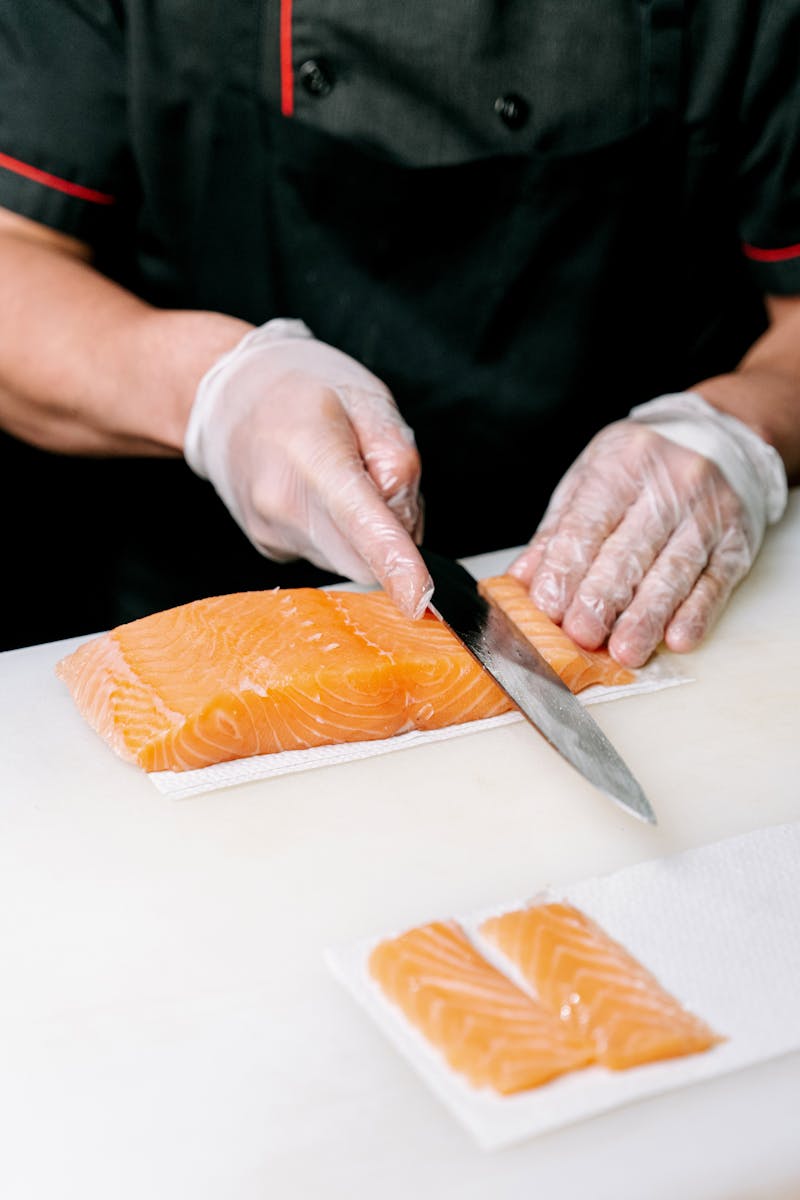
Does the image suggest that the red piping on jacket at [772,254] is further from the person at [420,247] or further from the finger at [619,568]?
the finger at [619,568]

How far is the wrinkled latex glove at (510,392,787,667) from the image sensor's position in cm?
197

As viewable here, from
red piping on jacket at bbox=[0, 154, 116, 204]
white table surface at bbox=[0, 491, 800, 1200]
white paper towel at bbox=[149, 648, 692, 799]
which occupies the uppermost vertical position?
red piping on jacket at bbox=[0, 154, 116, 204]

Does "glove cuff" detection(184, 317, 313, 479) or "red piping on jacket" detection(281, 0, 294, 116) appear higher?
"red piping on jacket" detection(281, 0, 294, 116)

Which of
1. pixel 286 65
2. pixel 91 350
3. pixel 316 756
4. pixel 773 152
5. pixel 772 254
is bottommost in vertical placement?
pixel 316 756

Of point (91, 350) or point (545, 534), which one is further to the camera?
point (91, 350)

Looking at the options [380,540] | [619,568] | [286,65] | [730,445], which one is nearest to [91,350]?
[286,65]

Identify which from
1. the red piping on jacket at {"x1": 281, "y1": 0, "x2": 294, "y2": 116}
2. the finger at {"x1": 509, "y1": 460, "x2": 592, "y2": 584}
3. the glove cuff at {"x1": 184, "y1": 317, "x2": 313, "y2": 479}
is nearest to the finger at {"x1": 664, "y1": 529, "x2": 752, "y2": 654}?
the finger at {"x1": 509, "y1": 460, "x2": 592, "y2": 584}

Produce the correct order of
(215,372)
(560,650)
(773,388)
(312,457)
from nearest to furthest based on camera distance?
(560,650)
(312,457)
(215,372)
(773,388)

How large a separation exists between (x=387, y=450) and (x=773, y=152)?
1.04 metres

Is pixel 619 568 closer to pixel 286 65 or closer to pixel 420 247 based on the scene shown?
pixel 420 247

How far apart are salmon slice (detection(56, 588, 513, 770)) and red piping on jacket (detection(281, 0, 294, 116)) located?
97 cm

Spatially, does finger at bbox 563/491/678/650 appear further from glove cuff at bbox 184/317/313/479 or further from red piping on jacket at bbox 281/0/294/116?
red piping on jacket at bbox 281/0/294/116

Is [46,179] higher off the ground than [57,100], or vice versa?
[57,100]

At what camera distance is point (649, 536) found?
2.06 metres
